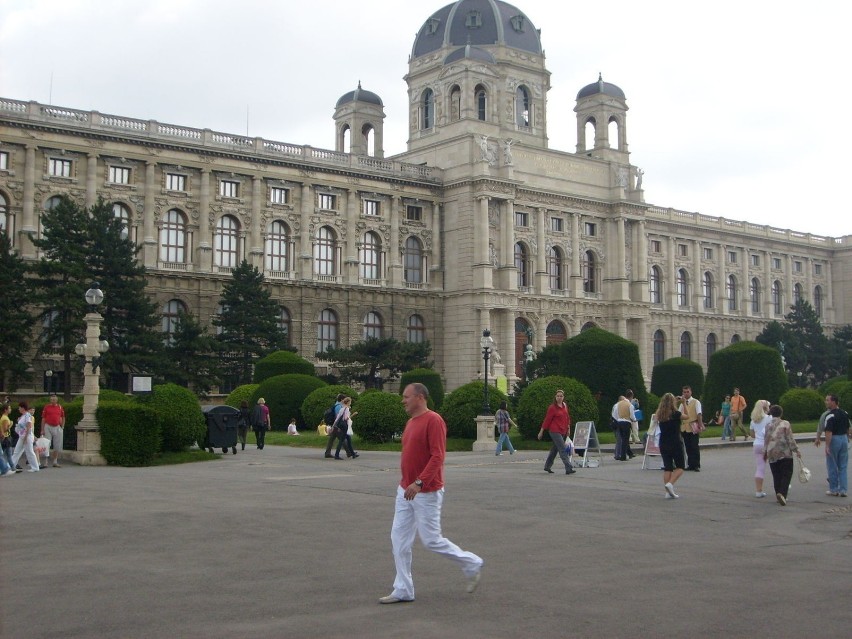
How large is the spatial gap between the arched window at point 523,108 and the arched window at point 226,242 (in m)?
26.8

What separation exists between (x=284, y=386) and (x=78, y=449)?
50.3ft

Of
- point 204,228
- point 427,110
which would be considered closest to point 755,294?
point 427,110

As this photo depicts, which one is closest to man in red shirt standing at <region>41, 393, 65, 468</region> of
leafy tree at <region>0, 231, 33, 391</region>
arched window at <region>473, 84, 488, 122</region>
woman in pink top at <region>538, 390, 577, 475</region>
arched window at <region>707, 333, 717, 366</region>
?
woman in pink top at <region>538, 390, 577, 475</region>

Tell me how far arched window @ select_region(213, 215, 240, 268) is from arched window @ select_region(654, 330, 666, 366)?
3937 cm

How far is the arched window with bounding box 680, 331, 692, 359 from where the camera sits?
8931 cm

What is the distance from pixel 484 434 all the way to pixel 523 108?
51226 mm

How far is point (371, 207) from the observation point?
6912 centimetres

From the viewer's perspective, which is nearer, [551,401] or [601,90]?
[551,401]

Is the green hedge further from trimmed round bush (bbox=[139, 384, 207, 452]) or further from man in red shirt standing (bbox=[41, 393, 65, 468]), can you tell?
trimmed round bush (bbox=[139, 384, 207, 452])

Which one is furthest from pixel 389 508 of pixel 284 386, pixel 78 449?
pixel 284 386

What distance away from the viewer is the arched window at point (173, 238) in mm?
59812

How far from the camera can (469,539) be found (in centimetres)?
1349

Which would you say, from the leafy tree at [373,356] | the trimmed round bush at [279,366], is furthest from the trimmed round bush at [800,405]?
the trimmed round bush at [279,366]

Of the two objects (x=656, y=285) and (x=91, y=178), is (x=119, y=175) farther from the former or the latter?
(x=656, y=285)
